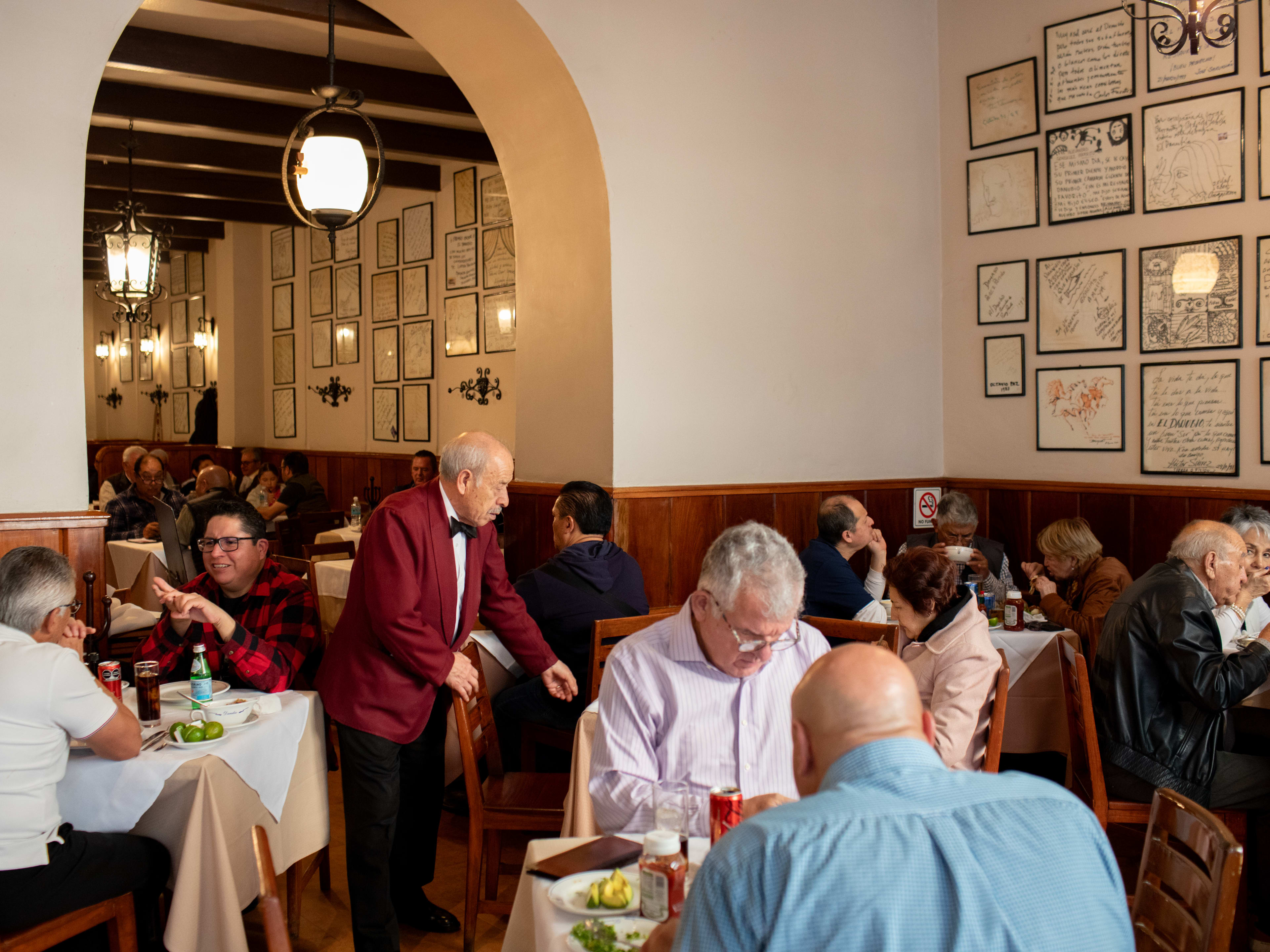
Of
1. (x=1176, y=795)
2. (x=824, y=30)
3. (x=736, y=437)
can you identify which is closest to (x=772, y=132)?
(x=824, y=30)

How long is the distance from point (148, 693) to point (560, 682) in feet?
4.56

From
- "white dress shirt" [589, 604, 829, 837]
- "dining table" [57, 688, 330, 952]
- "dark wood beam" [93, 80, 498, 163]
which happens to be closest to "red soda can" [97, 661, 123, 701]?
"dining table" [57, 688, 330, 952]

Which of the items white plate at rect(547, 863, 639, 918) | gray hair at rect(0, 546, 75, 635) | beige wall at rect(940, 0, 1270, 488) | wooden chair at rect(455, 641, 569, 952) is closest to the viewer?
white plate at rect(547, 863, 639, 918)

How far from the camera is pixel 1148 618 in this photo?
11.3 feet

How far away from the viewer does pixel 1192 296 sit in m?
5.47

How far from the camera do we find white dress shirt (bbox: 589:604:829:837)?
2.37 metres

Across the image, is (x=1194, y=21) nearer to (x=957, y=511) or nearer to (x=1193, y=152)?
(x=1193, y=152)

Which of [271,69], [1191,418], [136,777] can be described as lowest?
[136,777]

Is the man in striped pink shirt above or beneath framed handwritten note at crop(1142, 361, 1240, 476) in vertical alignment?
beneath

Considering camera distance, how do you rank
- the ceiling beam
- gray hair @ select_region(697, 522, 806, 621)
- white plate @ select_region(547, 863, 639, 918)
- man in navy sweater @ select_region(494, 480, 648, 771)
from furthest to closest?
the ceiling beam
man in navy sweater @ select_region(494, 480, 648, 771)
gray hair @ select_region(697, 522, 806, 621)
white plate @ select_region(547, 863, 639, 918)

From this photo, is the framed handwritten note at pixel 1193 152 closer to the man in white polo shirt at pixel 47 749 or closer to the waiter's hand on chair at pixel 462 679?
the waiter's hand on chair at pixel 462 679

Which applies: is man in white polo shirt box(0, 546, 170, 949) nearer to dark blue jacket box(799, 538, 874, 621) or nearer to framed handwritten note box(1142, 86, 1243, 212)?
dark blue jacket box(799, 538, 874, 621)

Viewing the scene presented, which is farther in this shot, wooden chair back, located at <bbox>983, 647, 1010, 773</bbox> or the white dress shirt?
wooden chair back, located at <bbox>983, 647, 1010, 773</bbox>

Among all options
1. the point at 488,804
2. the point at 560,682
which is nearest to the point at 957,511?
the point at 560,682
